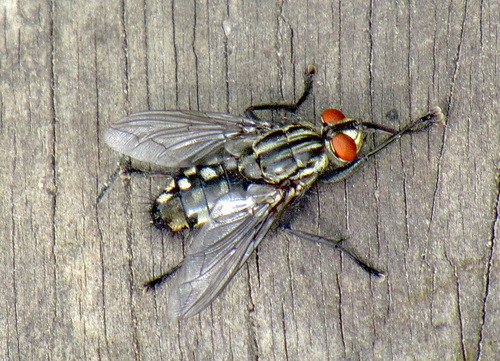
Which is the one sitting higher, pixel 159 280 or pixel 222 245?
pixel 222 245

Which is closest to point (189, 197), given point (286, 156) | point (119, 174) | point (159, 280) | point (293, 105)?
point (119, 174)

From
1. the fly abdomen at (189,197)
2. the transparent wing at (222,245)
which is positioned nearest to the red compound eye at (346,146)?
the transparent wing at (222,245)

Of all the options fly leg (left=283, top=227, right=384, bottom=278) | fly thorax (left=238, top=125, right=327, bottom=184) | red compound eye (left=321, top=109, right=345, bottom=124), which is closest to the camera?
fly leg (left=283, top=227, right=384, bottom=278)

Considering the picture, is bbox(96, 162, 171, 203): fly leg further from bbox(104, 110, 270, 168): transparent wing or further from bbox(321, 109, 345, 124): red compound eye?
bbox(321, 109, 345, 124): red compound eye

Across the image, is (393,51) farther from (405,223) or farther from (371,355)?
(371,355)

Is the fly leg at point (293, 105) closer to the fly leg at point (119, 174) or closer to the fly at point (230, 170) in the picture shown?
the fly at point (230, 170)

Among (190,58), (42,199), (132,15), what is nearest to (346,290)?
(190,58)

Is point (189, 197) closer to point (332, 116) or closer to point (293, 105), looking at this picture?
point (293, 105)

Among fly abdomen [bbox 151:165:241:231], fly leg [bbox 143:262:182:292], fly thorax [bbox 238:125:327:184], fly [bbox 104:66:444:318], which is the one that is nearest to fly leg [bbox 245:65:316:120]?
fly [bbox 104:66:444:318]
